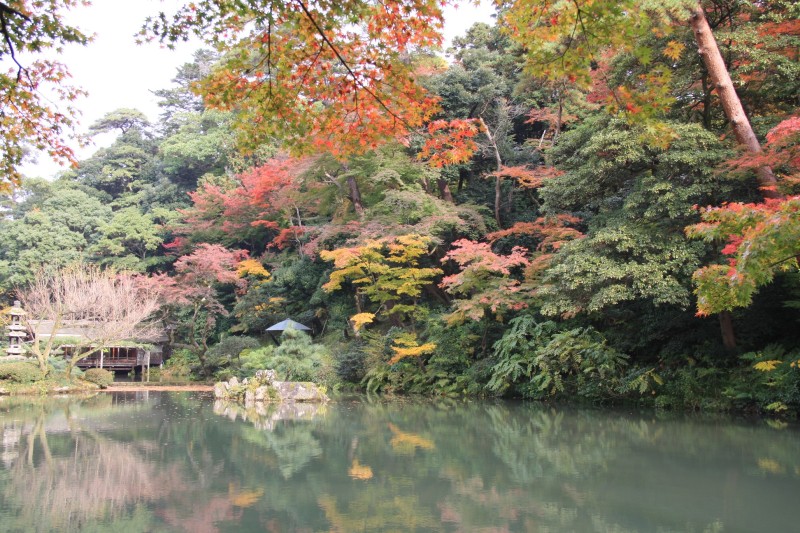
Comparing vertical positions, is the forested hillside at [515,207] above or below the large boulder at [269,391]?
above

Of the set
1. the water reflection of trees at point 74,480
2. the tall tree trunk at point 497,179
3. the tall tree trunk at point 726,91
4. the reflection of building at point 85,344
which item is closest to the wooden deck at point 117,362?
the reflection of building at point 85,344

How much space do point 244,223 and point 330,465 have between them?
55.9ft

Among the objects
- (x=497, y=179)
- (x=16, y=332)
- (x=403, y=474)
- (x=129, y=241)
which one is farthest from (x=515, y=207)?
(x=129, y=241)

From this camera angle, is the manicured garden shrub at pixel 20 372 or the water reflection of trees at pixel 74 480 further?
the manicured garden shrub at pixel 20 372

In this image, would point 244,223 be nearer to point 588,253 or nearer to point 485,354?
point 485,354

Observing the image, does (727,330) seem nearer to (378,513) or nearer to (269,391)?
(378,513)

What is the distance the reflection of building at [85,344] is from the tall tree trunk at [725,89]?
1520 centimetres

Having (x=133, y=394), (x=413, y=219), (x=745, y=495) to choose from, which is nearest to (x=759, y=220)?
(x=745, y=495)

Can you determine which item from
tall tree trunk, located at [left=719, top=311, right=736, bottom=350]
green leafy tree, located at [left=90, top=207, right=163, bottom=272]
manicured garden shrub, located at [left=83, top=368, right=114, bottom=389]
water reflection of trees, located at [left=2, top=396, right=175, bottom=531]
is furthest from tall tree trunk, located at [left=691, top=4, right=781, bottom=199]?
green leafy tree, located at [left=90, top=207, right=163, bottom=272]

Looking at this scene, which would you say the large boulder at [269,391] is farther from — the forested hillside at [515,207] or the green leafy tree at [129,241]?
the green leafy tree at [129,241]

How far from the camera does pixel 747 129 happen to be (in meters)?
8.41

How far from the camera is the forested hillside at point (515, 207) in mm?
4156

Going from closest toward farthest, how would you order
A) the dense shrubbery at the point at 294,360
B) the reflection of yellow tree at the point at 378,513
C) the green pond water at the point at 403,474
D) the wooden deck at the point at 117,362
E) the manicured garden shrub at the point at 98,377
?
the reflection of yellow tree at the point at 378,513 < the green pond water at the point at 403,474 < the dense shrubbery at the point at 294,360 < the manicured garden shrub at the point at 98,377 < the wooden deck at the point at 117,362

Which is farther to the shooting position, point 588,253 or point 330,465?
point 588,253
